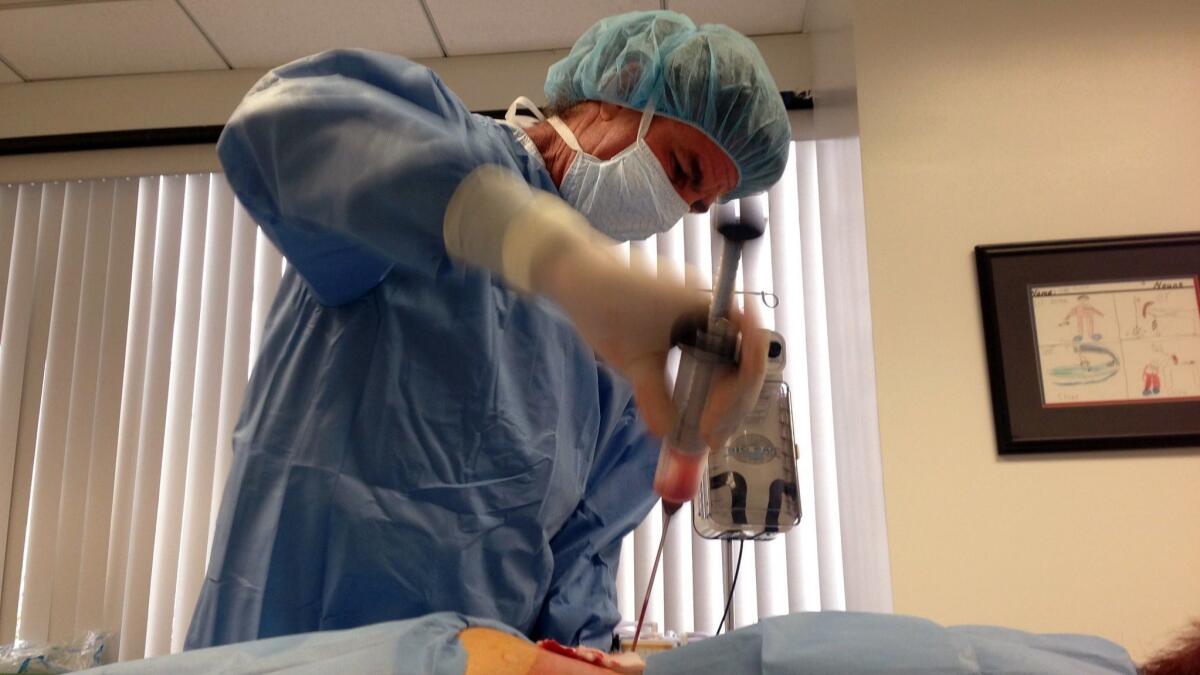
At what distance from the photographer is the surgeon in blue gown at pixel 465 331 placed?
715mm

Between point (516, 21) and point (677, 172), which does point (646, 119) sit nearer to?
point (677, 172)

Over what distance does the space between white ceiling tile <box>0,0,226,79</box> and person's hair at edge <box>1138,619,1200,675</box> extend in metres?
2.85

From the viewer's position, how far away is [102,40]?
9.53ft

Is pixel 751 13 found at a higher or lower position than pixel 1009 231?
higher

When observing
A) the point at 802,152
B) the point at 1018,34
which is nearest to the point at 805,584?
the point at 802,152

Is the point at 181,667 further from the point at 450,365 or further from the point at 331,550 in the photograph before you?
the point at 450,365

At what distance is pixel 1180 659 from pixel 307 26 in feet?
9.04

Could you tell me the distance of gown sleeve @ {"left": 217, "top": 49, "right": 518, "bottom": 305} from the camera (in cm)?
72

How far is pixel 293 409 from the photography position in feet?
3.31

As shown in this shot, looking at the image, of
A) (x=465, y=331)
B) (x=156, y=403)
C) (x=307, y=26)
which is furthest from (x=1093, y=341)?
(x=156, y=403)

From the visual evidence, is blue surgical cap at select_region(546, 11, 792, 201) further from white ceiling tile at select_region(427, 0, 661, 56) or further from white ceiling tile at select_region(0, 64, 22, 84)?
white ceiling tile at select_region(0, 64, 22, 84)

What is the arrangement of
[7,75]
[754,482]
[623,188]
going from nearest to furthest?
1. [623,188]
2. [754,482]
3. [7,75]

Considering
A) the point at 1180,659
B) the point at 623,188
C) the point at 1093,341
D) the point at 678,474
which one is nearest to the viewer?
the point at 1180,659

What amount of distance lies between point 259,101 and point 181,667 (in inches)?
17.6
